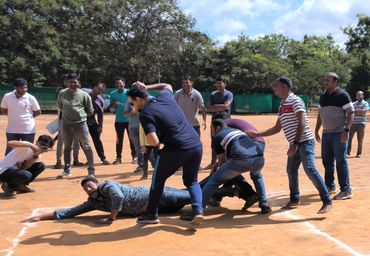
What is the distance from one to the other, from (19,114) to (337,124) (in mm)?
5351

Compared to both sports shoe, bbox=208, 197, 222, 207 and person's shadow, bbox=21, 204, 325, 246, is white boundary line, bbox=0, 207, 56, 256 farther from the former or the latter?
sports shoe, bbox=208, 197, 222, 207

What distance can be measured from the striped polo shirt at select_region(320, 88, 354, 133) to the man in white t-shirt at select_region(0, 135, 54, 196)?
423cm

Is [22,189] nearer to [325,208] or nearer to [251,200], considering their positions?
[251,200]

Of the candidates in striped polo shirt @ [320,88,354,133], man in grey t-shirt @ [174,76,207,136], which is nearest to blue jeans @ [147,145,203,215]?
striped polo shirt @ [320,88,354,133]

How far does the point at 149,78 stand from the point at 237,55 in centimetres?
789

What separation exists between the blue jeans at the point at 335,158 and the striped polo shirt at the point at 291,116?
1.03m

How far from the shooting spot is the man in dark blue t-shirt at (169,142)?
575 cm

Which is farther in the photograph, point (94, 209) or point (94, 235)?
point (94, 209)

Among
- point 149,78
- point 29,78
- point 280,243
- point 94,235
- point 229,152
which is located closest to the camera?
point 280,243

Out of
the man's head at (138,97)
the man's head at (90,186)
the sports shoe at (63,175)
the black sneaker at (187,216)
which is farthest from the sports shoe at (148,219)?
the sports shoe at (63,175)

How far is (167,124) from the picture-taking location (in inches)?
227

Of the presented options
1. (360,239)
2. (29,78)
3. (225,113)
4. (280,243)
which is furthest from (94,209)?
(29,78)

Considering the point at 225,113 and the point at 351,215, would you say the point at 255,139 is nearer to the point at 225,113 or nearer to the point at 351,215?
the point at 351,215

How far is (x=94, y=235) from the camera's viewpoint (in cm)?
567
